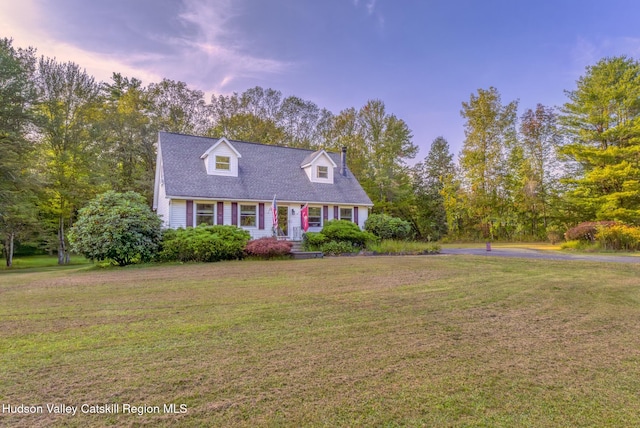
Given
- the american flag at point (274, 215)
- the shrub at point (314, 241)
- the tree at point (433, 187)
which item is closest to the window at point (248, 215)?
the american flag at point (274, 215)

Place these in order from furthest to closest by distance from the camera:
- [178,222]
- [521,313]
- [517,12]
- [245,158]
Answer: [245,158]
[178,222]
[517,12]
[521,313]

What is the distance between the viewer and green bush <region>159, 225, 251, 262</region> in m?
11.3

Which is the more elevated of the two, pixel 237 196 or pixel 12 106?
pixel 12 106

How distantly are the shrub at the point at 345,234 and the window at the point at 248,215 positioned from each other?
3.84m

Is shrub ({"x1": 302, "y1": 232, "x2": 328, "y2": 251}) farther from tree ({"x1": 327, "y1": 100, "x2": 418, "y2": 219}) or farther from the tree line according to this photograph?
the tree line

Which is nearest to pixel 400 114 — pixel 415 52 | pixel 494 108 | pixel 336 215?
pixel 494 108

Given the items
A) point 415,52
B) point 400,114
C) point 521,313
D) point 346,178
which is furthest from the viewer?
point 400,114

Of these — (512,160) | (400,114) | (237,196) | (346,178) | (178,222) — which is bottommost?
(178,222)

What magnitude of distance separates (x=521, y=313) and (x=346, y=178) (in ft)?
55.6

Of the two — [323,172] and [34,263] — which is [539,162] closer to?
[323,172]

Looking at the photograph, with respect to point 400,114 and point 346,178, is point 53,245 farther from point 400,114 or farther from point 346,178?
point 400,114

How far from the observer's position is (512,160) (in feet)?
84.1

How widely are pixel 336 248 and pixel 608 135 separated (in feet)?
60.6

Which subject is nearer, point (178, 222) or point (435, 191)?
point (178, 222)
